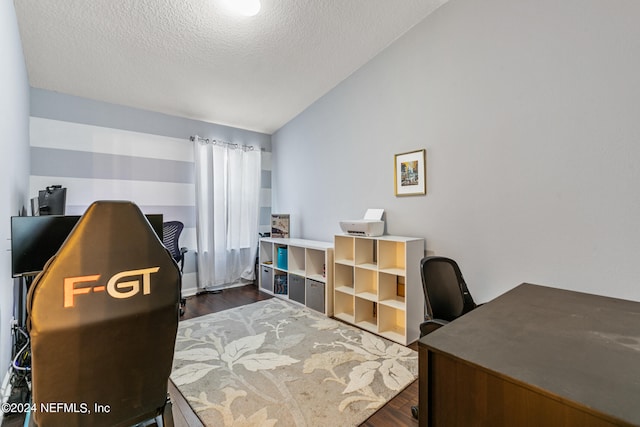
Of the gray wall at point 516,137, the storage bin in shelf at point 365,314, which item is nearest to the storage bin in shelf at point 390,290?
the storage bin in shelf at point 365,314

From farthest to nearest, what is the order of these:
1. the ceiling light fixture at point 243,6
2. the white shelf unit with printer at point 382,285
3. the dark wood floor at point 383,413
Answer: the white shelf unit with printer at point 382,285 → the ceiling light fixture at point 243,6 → the dark wood floor at point 383,413

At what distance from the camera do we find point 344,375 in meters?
2.09

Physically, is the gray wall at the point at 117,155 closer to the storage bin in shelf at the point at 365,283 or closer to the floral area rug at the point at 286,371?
the floral area rug at the point at 286,371

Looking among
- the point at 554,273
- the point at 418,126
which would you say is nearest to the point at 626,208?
the point at 554,273

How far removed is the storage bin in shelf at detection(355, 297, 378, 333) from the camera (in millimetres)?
2986

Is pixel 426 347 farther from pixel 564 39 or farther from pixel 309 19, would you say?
pixel 309 19

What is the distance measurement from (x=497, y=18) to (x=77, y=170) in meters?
4.51

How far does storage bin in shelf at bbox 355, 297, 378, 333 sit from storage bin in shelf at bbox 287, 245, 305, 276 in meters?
1.09

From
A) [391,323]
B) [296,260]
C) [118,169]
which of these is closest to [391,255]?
[391,323]

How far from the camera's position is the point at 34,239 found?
5.64 ft

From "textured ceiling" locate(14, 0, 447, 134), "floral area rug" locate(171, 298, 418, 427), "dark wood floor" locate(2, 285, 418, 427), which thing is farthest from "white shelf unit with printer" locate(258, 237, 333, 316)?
"textured ceiling" locate(14, 0, 447, 134)

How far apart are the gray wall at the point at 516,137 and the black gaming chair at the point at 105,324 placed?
2425 millimetres

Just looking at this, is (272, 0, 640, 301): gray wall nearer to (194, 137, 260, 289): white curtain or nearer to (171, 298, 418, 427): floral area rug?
(171, 298, 418, 427): floral area rug

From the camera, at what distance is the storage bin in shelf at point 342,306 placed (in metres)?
3.22
